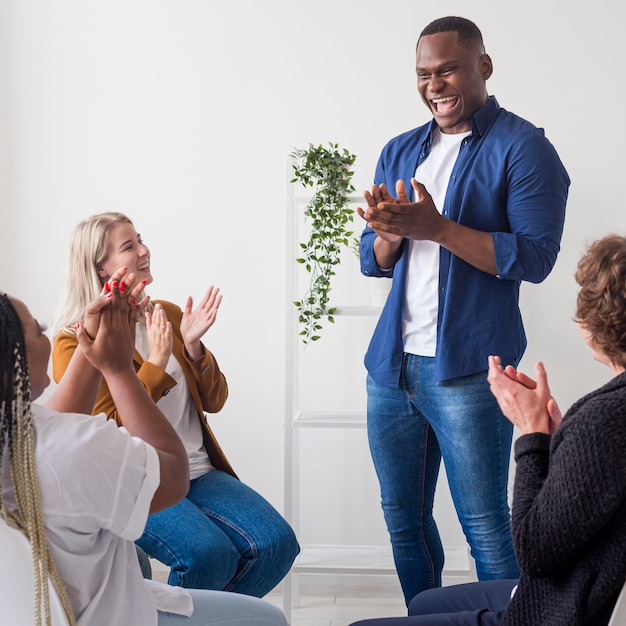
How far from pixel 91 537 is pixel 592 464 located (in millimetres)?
680

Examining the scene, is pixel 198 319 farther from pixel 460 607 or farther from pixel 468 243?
pixel 460 607

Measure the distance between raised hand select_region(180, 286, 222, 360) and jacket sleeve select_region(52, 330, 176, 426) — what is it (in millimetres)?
166

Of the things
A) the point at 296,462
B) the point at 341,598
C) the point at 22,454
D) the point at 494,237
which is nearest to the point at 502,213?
the point at 494,237

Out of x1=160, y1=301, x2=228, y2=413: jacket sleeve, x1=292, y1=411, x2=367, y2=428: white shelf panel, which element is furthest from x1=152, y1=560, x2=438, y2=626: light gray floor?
x1=160, y1=301, x2=228, y2=413: jacket sleeve

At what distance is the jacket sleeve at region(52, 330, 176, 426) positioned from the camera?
192 cm

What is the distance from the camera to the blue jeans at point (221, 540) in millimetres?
1845

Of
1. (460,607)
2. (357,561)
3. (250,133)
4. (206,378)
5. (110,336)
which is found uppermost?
(250,133)

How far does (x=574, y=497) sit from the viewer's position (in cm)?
112

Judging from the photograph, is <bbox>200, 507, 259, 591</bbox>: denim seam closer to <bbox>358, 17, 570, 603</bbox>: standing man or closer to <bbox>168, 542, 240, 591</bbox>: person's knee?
<bbox>168, 542, 240, 591</bbox>: person's knee

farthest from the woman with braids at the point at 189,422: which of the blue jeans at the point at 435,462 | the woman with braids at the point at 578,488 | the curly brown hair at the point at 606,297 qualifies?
the curly brown hair at the point at 606,297

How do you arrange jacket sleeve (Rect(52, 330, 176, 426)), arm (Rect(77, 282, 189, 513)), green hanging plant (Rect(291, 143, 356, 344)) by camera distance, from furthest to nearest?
green hanging plant (Rect(291, 143, 356, 344))
jacket sleeve (Rect(52, 330, 176, 426))
arm (Rect(77, 282, 189, 513))

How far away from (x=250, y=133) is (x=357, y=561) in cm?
149

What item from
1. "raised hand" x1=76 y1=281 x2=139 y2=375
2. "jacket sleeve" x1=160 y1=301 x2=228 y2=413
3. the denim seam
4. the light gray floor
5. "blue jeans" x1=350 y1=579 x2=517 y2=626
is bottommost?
the light gray floor

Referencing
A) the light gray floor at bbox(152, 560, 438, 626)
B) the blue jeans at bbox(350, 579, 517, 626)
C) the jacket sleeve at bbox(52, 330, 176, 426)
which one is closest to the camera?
the blue jeans at bbox(350, 579, 517, 626)
